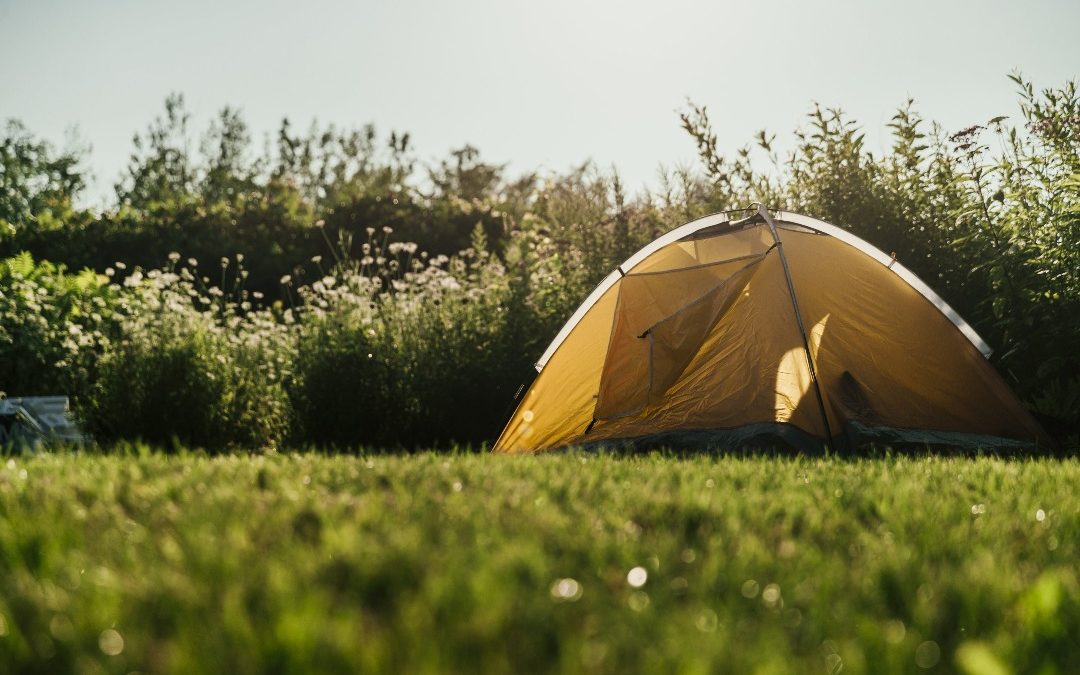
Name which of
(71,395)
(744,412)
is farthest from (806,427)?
(71,395)

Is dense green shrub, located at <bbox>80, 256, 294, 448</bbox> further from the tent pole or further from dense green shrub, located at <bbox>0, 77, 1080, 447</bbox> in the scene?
the tent pole

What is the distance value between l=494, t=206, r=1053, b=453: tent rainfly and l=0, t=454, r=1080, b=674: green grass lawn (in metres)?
2.62

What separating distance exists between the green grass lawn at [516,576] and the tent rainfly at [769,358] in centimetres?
262

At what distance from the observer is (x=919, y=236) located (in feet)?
26.4

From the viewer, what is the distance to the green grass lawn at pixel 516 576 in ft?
5.29

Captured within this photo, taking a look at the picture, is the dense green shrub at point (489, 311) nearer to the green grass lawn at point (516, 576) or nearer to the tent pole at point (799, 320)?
the tent pole at point (799, 320)

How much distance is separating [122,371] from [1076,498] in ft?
20.0

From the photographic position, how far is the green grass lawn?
161cm

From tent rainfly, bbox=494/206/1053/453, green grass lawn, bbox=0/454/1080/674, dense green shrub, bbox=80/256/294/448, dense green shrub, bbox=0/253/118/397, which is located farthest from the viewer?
dense green shrub, bbox=0/253/118/397

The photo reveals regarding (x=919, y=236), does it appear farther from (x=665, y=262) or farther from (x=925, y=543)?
(x=925, y=543)

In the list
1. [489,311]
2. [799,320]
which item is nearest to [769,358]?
[799,320]

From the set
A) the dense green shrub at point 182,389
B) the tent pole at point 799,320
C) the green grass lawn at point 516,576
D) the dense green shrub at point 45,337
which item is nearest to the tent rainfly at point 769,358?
the tent pole at point 799,320

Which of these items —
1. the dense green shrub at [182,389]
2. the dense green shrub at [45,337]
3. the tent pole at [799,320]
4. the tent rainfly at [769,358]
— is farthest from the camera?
the dense green shrub at [45,337]

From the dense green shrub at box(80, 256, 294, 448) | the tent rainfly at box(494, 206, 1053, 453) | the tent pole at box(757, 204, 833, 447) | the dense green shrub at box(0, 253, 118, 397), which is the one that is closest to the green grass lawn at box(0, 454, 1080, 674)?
the tent pole at box(757, 204, 833, 447)
